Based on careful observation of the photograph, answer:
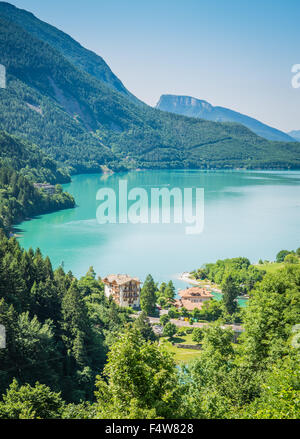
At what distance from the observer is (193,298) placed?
31484 millimetres

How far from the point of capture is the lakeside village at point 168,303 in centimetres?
2731

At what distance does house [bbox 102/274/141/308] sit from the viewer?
29.9m

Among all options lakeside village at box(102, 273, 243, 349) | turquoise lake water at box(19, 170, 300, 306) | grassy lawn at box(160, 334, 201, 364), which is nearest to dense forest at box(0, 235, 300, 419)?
grassy lawn at box(160, 334, 201, 364)

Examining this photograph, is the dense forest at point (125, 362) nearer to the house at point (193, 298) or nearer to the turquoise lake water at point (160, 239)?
the house at point (193, 298)

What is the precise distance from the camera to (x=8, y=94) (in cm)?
14862

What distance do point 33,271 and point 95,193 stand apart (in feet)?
227

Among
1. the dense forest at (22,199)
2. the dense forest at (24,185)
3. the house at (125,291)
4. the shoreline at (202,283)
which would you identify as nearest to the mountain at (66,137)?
the dense forest at (24,185)

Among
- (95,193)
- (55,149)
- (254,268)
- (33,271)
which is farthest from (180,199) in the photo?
(55,149)

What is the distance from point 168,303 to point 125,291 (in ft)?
10.7

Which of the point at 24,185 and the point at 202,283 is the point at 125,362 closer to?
the point at 202,283

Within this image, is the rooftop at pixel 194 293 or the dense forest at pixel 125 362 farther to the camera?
the rooftop at pixel 194 293

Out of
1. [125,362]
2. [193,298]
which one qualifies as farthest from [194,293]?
[125,362]

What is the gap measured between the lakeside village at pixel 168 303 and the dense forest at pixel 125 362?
214 centimetres

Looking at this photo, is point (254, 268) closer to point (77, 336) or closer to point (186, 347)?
point (186, 347)
